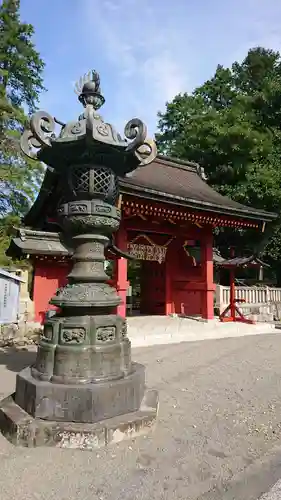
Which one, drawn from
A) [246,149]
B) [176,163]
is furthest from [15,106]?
[246,149]

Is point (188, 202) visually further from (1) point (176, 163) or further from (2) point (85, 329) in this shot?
(2) point (85, 329)

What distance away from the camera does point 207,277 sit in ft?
36.6

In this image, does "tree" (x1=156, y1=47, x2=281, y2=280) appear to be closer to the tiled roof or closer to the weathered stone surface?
the tiled roof

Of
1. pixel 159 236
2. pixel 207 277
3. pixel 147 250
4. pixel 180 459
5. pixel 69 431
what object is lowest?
pixel 180 459

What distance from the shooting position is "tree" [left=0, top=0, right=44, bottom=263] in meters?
13.7

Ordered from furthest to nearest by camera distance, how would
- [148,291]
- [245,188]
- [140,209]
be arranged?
1. [245,188]
2. [148,291]
3. [140,209]

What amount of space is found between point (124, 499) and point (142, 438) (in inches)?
33.6

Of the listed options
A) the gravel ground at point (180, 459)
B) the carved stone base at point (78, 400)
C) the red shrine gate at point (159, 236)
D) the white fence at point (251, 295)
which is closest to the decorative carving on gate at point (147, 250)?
the red shrine gate at point (159, 236)

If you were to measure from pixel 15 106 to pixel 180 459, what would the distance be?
55.7ft

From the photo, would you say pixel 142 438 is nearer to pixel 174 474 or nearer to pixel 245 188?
pixel 174 474

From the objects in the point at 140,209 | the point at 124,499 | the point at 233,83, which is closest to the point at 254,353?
the point at 140,209

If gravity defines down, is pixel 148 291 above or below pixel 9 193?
below

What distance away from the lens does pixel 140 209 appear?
9.28 m

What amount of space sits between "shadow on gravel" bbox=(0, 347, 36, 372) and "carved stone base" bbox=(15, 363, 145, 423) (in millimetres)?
2901
